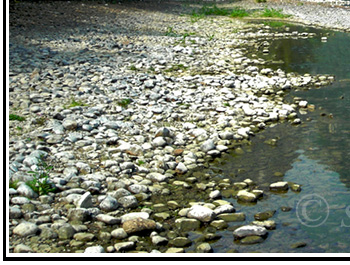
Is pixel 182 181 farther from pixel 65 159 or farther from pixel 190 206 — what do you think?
pixel 65 159

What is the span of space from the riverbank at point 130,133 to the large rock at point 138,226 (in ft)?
0.04

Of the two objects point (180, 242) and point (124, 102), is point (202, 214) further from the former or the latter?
point (124, 102)

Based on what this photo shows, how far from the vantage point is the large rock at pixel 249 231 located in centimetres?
402

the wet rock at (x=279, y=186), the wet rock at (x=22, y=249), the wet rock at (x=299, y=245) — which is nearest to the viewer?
the wet rock at (x=22, y=249)

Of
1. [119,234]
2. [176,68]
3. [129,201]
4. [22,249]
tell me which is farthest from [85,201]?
[176,68]

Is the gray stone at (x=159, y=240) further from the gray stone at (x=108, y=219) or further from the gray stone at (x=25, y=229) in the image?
the gray stone at (x=25, y=229)

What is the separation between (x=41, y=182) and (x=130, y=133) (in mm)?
2046

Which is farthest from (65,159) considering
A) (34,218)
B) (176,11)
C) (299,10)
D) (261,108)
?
(299,10)

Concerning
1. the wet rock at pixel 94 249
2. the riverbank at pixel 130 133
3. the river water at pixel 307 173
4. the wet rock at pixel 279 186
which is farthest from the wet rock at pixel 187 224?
the wet rock at pixel 279 186

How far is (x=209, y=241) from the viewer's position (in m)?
4.00

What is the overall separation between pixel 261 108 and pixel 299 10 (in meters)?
20.3

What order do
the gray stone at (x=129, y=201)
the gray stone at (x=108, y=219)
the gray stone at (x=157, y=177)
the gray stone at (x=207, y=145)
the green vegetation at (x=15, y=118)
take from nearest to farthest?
the gray stone at (x=108, y=219)
the gray stone at (x=129, y=201)
the gray stone at (x=157, y=177)
the gray stone at (x=207, y=145)
the green vegetation at (x=15, y=118)

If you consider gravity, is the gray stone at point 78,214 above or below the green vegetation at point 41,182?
below

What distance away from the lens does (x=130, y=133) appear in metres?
6.55
